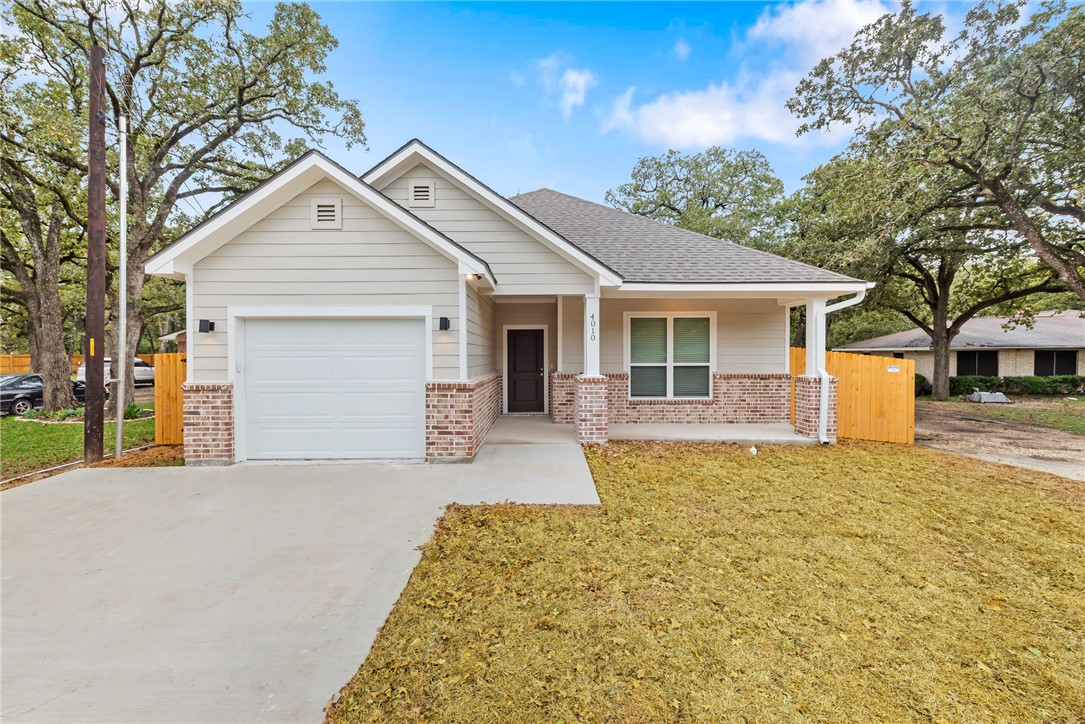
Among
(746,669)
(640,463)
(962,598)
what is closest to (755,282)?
(640,463)

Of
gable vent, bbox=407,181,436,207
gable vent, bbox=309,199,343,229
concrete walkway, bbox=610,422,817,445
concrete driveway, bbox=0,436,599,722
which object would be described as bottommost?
concrete driveway, bbox=0,436,599,722

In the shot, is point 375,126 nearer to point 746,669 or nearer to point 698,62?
point 698,62

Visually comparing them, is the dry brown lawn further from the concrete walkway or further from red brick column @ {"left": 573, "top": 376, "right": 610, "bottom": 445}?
the concrete walkway

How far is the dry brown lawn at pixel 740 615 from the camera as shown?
2.07 meters

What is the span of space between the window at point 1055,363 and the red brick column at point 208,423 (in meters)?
30.8

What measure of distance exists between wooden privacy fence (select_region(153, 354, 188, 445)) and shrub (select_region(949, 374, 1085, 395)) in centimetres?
2764

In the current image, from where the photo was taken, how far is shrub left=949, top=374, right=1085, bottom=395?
18672mm

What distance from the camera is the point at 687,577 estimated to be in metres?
3.19

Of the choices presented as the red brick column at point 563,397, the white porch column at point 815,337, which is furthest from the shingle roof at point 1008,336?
the red brick column at point 563,397

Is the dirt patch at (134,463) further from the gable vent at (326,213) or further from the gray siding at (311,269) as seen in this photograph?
the gable vent at (326,213)

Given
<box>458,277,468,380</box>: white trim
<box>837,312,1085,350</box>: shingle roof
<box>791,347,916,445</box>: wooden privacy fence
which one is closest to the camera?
<box>458,277,468,380</box>: white trim

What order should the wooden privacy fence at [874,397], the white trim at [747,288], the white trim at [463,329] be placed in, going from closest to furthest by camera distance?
the white trim at [463,329], the white trim at [747,288], the wooden privacy fence at [874,397]

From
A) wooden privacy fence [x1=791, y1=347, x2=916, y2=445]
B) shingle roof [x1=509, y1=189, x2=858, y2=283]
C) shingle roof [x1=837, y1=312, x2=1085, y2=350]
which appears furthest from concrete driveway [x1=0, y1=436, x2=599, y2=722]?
shingle roof [x1=837, y1=312, x2=1085, y2=350]

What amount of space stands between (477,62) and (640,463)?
13.6 m
